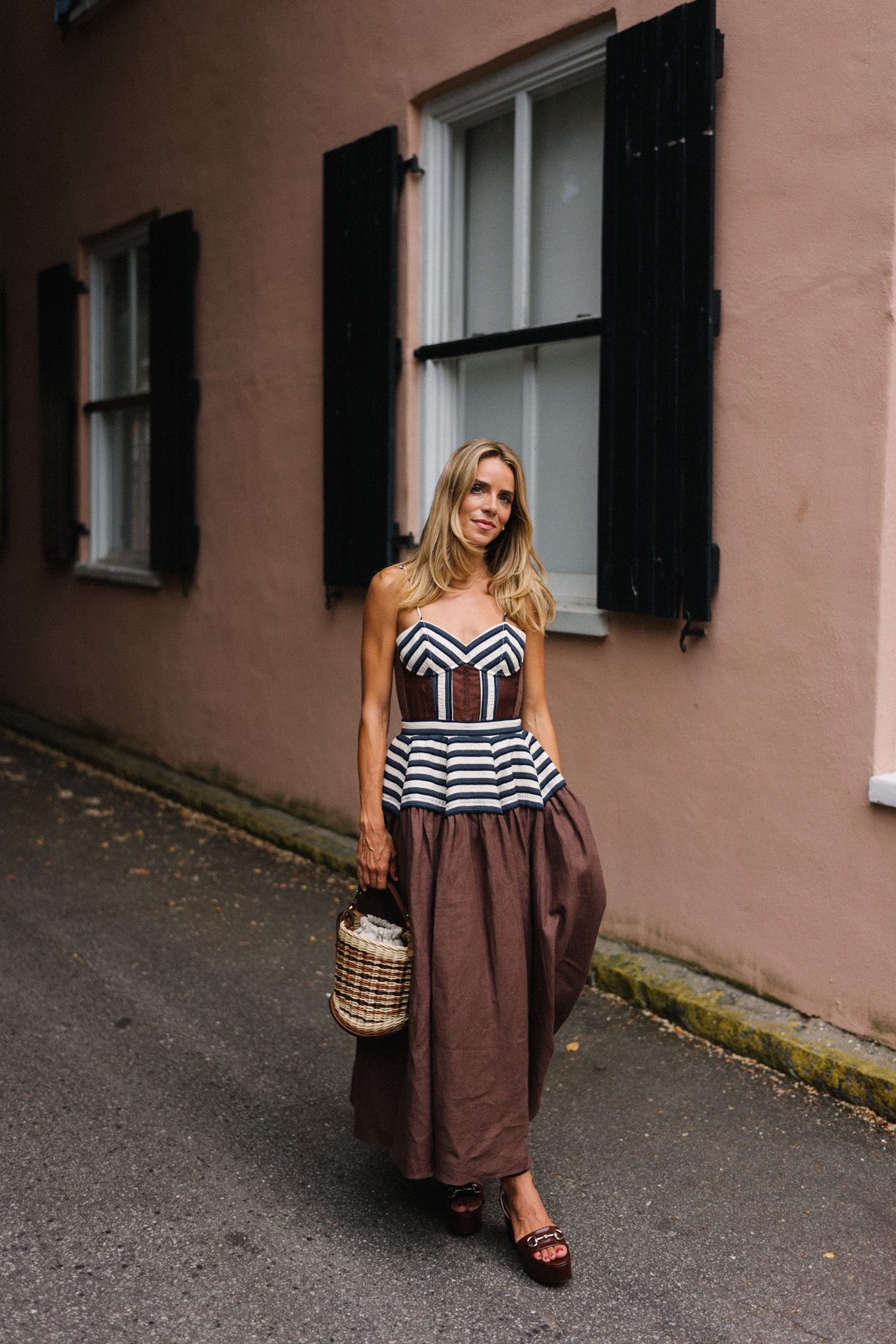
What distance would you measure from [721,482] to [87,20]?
683 centimetres

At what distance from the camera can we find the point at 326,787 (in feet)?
21.5

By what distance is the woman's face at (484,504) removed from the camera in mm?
3041

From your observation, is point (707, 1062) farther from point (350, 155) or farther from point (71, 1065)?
point (350, 155)

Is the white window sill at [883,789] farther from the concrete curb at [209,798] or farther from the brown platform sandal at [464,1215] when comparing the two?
the concrete curb at [209,798]

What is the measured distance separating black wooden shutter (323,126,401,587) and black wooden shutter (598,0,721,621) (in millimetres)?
1445

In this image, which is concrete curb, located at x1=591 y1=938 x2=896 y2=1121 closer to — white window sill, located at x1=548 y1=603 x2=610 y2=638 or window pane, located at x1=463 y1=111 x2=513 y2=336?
white window sill, located at x1=548 y1=603 x2=610 y2=638

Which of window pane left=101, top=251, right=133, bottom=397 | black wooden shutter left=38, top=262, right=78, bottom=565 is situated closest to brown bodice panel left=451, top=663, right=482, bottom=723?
window pane left=101, top=251, right=133, bottom=397

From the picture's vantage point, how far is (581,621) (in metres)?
4.84

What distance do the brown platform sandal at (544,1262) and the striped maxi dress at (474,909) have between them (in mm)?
160

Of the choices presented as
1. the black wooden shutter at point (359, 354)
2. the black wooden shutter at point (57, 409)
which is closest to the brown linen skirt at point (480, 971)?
the black wooden shutter at point (359, 354)

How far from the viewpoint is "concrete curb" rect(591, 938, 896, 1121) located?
12.1 feet

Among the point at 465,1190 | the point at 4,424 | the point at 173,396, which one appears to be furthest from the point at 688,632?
the point at 4,424

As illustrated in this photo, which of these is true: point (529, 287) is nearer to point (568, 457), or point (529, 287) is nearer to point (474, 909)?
point (568, 457)

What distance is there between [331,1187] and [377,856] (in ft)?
3.14
